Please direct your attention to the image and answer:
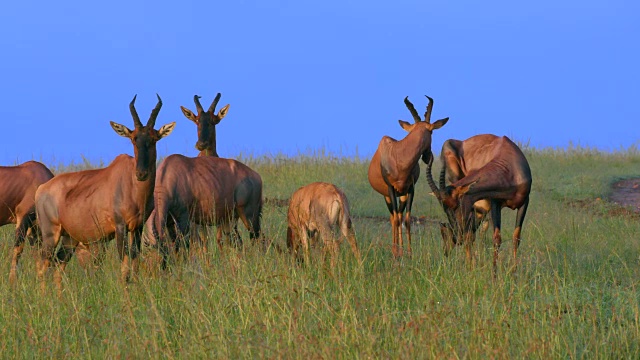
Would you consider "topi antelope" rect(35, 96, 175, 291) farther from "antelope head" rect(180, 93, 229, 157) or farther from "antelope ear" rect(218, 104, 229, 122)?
"antelope ear" rect(218, 104, 229, 122)

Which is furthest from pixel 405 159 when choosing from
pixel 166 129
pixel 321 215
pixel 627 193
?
pixel 627 193

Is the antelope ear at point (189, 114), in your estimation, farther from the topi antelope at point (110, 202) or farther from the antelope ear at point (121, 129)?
the antelope ear at point (121, 129)

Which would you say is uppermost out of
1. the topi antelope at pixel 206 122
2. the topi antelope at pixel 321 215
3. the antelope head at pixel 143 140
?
the topi antelope at pixel 206 122

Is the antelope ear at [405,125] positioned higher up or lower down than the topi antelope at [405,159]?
higher up

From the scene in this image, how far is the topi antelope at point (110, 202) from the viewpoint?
9.27 m

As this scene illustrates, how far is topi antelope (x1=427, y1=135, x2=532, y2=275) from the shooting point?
11.5 metres

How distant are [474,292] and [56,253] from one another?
4.68 m

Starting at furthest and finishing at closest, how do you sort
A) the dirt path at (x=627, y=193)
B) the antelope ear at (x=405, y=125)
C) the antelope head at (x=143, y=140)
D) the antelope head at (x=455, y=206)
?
the dirt path at (x=627, y=193) → the antelope ear at (x=405, y=125) → the antelope head at (x=455, y=206) → the antelope head at (x=143, y=140)

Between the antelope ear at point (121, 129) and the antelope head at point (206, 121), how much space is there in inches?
176

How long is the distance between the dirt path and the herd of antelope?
7.34m

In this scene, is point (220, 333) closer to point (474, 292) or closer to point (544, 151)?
point (474, 292)

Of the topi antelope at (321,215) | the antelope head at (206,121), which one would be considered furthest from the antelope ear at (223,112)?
the topi antelope at (321,215)

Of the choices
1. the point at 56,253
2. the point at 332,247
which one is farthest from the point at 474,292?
the point at 56,253

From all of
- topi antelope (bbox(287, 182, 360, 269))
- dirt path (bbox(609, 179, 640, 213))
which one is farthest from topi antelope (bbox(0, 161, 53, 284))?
dirt path (bbox(609, 179, 640, 213))
